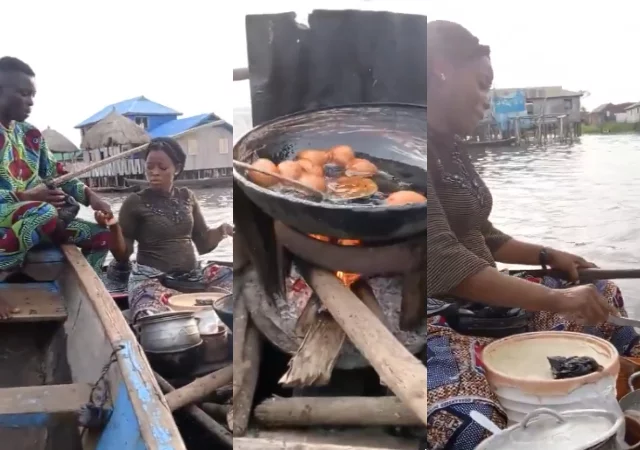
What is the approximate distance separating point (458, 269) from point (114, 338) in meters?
0.95

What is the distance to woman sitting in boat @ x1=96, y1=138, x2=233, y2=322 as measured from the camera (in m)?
1.87

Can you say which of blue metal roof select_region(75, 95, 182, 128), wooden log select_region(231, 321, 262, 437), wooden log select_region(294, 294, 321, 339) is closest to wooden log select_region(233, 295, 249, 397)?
wooden log select_region(231, 321, 262, 437)

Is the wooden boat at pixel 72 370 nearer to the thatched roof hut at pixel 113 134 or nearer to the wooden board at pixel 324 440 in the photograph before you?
the wooden board at pixel 324 440

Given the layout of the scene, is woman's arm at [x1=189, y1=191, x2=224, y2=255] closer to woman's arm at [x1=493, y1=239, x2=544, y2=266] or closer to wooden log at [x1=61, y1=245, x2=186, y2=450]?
wooden log at [x1=61, y1=245, x2=186, y2=450]

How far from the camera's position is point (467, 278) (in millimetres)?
1395

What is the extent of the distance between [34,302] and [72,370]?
0.88 feet

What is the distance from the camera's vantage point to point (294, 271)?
50.6 inches

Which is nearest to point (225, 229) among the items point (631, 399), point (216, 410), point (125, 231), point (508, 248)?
point (125, 231)

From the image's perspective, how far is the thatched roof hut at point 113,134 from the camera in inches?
73.4

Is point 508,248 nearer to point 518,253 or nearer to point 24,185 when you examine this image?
point 518,253

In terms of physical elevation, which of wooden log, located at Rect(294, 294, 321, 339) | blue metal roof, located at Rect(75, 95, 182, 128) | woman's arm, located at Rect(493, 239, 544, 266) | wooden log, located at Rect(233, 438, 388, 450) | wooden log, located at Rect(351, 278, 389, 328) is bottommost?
wooden log, located at Rect(233, 438, 388, 450)

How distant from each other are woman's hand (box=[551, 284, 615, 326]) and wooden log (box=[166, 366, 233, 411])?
90 centimetres

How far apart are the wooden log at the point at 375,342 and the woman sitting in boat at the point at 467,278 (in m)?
0.20

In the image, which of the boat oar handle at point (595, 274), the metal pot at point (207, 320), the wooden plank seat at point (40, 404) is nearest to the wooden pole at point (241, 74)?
the boat oar handle at point (595, 274)
